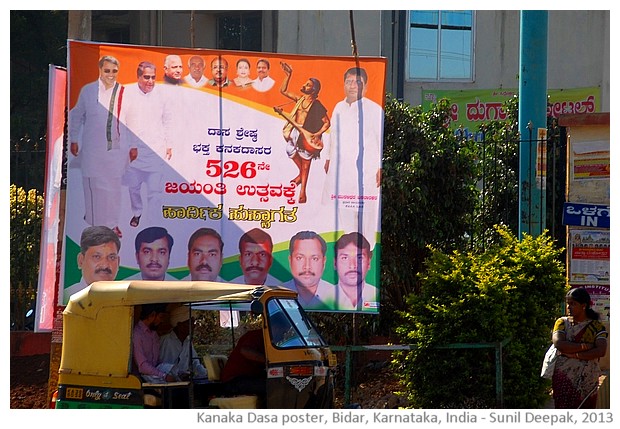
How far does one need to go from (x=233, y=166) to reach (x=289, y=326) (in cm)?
250

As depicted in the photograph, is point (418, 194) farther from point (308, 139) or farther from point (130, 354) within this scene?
point (130, 354)

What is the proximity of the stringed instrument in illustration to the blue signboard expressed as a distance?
2.76 meters

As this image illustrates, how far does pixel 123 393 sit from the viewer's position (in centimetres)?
755

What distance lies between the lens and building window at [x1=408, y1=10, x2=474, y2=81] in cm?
2300

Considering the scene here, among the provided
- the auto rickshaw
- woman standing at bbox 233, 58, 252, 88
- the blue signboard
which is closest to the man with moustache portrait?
the auto rickshaw

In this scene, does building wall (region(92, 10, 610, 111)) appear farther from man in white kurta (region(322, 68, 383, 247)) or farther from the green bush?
the green bush

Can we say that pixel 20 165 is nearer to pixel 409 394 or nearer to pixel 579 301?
pixel 409 394

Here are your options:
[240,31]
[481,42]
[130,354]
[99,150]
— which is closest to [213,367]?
[130,354]

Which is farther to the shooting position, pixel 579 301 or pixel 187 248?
pixel 187 248

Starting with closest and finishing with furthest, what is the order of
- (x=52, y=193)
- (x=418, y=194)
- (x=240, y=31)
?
(x=52, y=193), (x=418, y=194), (x=240, y=31)

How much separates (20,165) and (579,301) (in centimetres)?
878

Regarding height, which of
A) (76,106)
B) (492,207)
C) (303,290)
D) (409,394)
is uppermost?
(76,106)

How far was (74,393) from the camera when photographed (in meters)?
7.73

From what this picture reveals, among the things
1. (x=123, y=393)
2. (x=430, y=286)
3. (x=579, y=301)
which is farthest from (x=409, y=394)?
(x=123, y=393)
